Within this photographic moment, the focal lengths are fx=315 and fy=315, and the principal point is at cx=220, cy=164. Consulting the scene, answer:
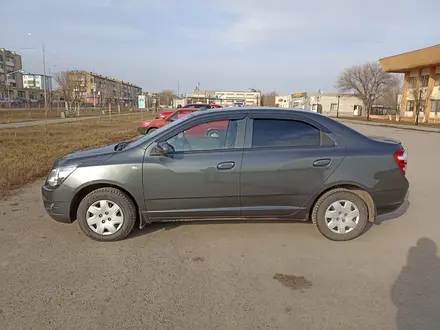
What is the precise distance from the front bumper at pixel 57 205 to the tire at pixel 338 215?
3131 millimetres

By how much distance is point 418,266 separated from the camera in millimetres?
3412

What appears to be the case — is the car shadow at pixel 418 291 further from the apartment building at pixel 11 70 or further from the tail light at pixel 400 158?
the apartment building at pixel 11 70

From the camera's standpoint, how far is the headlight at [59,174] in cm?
385

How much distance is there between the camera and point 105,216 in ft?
12.8

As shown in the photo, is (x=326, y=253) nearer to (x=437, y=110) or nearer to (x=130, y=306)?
(x=130, y=306)

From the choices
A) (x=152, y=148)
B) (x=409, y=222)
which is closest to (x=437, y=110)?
(x=409, y=222)

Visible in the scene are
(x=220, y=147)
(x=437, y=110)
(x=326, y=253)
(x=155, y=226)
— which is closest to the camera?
(x=326, y=253)

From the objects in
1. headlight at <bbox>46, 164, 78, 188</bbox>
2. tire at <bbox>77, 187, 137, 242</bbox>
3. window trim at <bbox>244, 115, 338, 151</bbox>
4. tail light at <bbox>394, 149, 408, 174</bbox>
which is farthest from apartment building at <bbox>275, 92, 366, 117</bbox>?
headlight at <bbox>46, 164, 78, 188</bbox>

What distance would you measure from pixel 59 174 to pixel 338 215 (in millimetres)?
3538

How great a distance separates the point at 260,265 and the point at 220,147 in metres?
1.48

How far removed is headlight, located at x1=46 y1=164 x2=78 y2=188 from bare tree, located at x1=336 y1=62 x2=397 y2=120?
64.7 meters

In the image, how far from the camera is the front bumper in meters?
3.88

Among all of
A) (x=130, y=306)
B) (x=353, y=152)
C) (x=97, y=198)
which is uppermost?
(x=353, y=152)

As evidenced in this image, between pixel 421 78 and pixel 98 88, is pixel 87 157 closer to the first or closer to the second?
pixel 421 78
